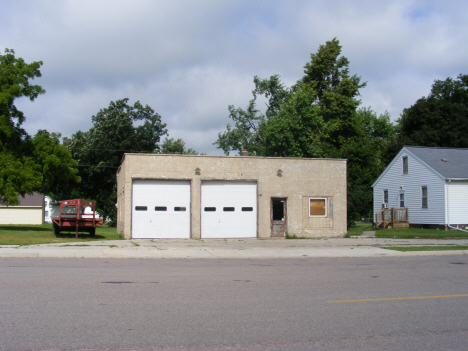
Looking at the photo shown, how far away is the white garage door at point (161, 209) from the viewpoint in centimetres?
2355

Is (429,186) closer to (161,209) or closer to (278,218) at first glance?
(278,218)

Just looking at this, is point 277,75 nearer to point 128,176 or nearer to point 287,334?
point 128,176

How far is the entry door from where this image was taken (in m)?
24.8

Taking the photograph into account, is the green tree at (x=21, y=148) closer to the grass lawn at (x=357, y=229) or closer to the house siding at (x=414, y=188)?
the grass lawn at (x=357, y=229)

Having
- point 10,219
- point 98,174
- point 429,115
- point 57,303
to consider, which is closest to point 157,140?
point 98,174

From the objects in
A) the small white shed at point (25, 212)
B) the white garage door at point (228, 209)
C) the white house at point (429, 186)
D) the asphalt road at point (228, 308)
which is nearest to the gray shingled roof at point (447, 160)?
the white house at point (429, 186)

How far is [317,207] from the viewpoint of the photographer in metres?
25.5

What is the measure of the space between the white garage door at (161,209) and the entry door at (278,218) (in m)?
4.55

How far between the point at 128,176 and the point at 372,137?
55.1 m

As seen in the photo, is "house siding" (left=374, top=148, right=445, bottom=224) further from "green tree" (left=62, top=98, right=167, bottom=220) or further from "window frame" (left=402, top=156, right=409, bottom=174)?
"green tree" (left=62, top=98, right=167, bottom=220)

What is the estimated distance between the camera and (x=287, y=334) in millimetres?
6078

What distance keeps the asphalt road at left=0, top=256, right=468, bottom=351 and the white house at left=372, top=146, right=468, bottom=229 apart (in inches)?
865

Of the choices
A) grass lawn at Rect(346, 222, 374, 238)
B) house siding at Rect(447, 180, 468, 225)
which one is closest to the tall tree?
grass lawn at Rect(346, 222, 374, 238)

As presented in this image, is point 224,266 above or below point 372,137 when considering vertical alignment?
below
